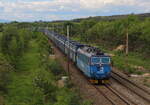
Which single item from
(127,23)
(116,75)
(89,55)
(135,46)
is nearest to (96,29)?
(127,23)

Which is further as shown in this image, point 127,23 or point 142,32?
point 127,23

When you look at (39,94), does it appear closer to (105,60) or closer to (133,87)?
(105,60)

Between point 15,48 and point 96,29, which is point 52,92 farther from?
point 96,29

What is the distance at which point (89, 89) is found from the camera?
25.6 meters

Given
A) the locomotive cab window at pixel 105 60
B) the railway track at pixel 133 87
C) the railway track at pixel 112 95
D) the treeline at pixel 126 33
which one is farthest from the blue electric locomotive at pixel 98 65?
the treeline at pixel 126 33

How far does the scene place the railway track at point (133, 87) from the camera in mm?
22723

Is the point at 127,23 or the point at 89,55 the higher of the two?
the point at 127,23

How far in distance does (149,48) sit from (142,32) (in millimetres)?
4643

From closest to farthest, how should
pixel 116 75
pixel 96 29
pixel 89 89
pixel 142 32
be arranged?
pixel 89 89 → pixel 116 75 → pixel 142 32 → pixel 96 29

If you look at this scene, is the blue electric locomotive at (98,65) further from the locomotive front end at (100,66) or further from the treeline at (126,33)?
the treeline at (126,33)

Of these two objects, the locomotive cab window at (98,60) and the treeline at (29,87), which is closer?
the treeline at (29,87)

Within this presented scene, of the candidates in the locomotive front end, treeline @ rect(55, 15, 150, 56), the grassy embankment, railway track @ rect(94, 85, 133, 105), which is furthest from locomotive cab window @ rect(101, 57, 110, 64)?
treeline @ rect(55, 15, 150, 56)

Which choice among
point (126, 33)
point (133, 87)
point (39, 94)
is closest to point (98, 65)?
point (133, 87)

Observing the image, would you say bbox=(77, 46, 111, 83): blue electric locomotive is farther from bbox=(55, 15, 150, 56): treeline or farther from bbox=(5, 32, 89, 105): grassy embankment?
bbox=(55, 15, 150, 56): treeline
